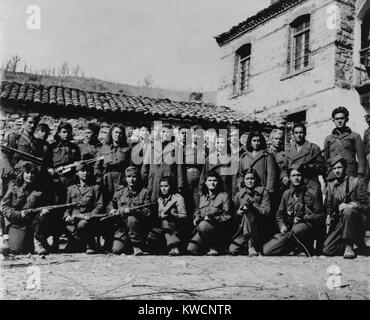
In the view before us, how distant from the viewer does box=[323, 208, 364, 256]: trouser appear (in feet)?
18.4

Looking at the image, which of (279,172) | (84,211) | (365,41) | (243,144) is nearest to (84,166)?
(84,211)

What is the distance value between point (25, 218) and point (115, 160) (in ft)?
5.80

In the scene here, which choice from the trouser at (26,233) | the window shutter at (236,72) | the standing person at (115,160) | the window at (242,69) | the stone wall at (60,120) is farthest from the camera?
the window shutter at (236,72)

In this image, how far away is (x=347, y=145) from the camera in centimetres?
643

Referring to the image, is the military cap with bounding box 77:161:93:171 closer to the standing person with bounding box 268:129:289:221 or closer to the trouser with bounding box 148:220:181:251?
the trouser with bounding box 148:220:181:251

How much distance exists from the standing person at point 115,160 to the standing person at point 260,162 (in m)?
1.93

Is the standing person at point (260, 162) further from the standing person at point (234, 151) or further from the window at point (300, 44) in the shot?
the window at point (300, 44)

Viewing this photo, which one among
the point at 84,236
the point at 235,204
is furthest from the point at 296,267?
the point at 84,236

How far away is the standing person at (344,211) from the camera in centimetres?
561

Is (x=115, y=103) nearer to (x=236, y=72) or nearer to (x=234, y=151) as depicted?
(x=234, y=151)

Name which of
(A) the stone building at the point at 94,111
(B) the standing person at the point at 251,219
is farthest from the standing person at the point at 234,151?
(B) the standing person at the point at 251,219

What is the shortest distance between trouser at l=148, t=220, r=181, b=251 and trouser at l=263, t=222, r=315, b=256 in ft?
4.25

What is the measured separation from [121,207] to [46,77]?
1959 cm
